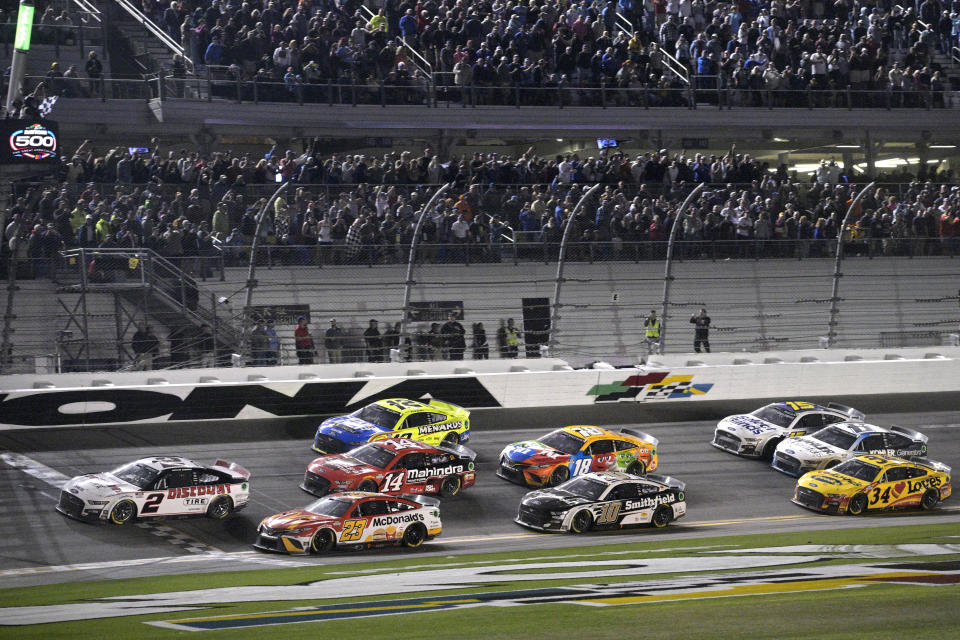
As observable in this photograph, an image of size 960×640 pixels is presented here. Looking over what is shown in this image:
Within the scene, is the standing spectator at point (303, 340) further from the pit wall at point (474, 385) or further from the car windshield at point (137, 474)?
the car windshield at point (137, 474)

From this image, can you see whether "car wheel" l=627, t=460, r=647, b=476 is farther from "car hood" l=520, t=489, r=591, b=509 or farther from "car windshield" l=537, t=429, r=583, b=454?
"car hood" l=520, t=489, r=591, b=509

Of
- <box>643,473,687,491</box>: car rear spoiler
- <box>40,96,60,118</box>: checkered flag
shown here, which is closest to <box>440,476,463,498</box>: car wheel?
<box>643,473,687,491</box>: car rear spoiler

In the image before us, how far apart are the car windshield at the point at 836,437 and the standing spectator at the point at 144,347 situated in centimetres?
1206

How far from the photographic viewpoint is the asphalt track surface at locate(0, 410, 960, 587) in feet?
53.6

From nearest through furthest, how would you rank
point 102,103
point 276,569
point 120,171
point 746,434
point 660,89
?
1. point 276,569
2. point 746,434
3. point 120,171
4. point 102,103
5. point 660,89

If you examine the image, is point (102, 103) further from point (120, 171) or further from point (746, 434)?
point (746, 434)

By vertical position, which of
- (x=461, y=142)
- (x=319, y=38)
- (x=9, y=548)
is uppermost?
(x=319, y=38)

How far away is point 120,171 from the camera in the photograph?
87.0 feet

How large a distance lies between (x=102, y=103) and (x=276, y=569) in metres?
18.7

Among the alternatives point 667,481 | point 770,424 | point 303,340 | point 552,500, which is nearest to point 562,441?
point 667,481

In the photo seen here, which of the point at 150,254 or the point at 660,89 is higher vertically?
the point at 660,89

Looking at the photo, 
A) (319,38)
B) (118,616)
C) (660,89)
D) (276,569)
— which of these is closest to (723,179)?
(660,89)

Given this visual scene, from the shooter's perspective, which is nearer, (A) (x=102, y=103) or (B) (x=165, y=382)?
(B) (x=165, y=382)

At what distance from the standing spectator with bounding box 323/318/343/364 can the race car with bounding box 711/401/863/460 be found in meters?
7.28
